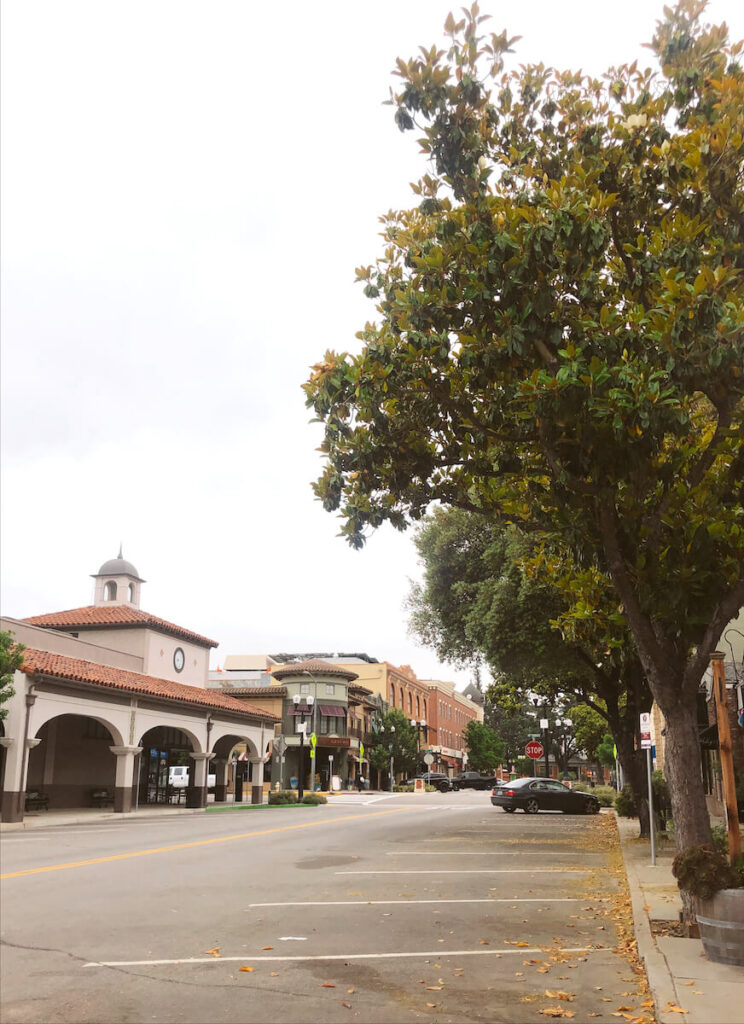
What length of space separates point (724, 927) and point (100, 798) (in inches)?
1280

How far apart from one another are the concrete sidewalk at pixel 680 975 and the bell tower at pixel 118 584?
34.8 metres

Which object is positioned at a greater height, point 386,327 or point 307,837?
point 386,327

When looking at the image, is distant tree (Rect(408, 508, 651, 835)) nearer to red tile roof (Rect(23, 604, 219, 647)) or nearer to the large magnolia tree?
the large magnolia tree

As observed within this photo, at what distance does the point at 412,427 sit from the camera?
36.1ft

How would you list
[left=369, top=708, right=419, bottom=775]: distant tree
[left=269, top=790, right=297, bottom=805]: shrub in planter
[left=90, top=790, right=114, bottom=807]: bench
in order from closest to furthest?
[left=90, top=790, right=114, bottom=807]: bench, [left=269, top=790, right=297, bottom=805]: shrub in planter, [left=369, top=708, right=419, bottom=775]: distant tree

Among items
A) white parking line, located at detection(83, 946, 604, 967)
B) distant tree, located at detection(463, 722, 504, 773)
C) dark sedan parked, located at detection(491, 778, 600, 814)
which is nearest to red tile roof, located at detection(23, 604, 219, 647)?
dark sedan parked, located at detection(491, 778, 600, 814)

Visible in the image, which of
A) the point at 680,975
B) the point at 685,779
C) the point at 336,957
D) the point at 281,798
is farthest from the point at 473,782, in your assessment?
the point at 680,975


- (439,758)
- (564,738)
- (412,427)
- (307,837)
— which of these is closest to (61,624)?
(307,837)

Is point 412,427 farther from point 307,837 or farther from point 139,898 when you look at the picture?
point 307,837

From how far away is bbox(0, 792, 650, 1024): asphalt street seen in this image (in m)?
6.53

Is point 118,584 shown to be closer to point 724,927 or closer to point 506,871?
point 506,871

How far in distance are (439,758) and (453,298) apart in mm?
92111

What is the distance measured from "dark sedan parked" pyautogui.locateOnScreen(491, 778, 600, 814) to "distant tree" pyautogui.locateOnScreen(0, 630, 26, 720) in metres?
19.1

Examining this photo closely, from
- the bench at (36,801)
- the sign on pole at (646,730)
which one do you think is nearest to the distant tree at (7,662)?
the bench at (36,801)
